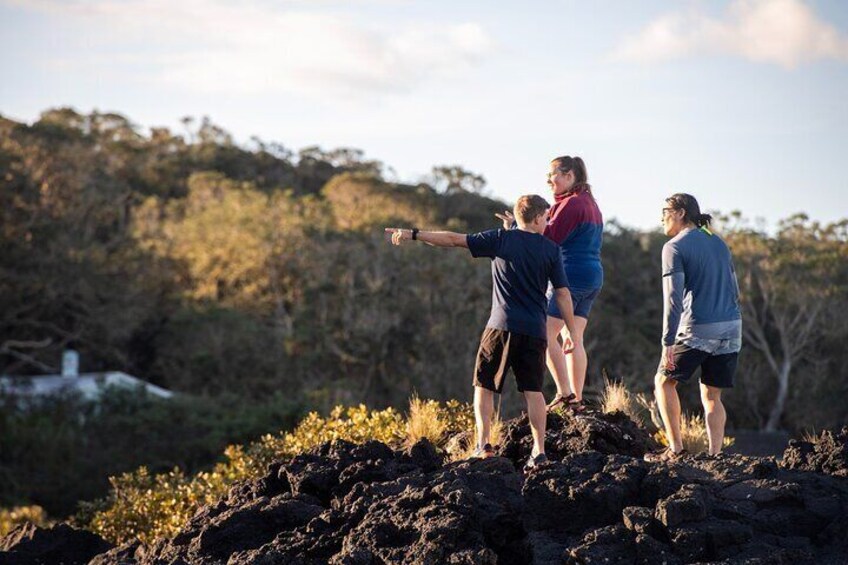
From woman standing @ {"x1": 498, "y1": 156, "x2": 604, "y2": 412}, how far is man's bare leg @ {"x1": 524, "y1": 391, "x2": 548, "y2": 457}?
72 centimetres

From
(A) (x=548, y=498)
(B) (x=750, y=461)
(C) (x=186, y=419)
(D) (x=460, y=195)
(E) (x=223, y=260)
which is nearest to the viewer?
(A) (x=548, y=498)

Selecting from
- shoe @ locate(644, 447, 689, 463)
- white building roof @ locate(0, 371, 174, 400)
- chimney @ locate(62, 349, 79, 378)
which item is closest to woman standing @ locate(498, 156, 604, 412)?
shoe @ locate(644, 447, 689, 463)

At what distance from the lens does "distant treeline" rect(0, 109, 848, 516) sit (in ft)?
106

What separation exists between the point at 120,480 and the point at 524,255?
6499 millimetres

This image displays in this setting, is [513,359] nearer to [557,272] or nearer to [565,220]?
[557,272]

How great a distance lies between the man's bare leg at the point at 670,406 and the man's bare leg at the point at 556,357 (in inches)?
25.6

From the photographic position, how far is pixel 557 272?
8.01 metres

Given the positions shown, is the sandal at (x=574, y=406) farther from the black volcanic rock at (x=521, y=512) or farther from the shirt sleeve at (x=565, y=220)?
the shirt sleeve at (x=565, y=220)

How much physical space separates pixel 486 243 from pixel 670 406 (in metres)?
1.65

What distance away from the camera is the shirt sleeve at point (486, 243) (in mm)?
7816

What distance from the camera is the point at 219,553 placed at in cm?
746

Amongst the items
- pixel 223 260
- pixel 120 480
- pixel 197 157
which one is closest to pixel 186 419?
pixel 223 260

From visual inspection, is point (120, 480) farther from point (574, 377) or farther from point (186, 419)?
point (186, 419)

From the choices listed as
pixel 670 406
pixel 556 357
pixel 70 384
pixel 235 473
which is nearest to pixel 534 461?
pixel 556 357
